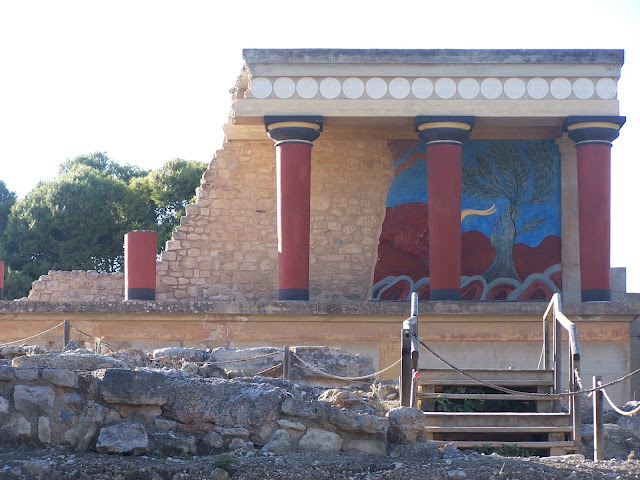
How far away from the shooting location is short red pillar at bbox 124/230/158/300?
1722cm

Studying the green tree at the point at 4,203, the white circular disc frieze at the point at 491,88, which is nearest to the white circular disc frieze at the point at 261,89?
the white circular disc frieze at the point at 491,88

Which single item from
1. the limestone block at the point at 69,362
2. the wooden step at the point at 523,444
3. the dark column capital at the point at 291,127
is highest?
the dark column capital at the point at 291,127

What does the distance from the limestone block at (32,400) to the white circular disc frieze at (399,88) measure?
34.5 ft

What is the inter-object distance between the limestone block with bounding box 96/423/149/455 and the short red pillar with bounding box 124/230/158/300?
9382mm

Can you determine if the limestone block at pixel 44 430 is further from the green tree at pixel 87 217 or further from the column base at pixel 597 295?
the green tree at pixel 87 217

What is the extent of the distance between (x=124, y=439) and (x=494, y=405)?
421 cm

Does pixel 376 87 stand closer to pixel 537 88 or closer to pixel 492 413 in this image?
pixel 537 88

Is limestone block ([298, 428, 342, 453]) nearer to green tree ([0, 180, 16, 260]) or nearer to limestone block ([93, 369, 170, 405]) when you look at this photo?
A: limestone block ([93, 369, 170, 405])

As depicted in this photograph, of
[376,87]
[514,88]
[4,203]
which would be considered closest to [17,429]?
[376,87]

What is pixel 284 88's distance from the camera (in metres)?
17.3

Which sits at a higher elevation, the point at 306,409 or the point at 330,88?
the point at 330,88

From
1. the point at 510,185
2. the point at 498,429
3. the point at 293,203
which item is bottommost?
the point at 498,429

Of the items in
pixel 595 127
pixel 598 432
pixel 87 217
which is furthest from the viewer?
pixel 87 217

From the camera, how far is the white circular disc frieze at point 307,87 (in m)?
17.3
